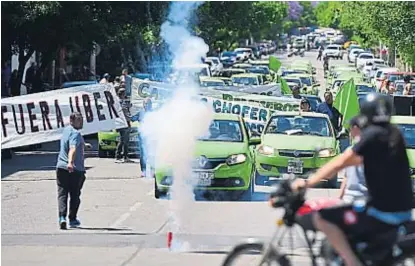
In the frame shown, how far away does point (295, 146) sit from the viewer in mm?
18156

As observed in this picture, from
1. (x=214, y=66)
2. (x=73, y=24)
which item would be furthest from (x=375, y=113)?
(x=214, y=66)

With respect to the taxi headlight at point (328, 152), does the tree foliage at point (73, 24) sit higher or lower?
higher

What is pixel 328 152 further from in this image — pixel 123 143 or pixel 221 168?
pixel 123 143

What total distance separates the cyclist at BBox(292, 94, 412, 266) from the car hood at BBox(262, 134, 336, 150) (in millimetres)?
11034

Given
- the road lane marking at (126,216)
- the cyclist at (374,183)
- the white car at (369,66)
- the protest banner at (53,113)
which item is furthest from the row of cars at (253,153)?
the white car at (369,66)

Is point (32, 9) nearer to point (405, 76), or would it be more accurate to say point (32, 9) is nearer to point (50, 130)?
point (50, 130)

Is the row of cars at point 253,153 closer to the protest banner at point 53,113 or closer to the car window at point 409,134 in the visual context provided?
the car window at point 409,134

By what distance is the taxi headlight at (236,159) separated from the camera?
16312 millimetres

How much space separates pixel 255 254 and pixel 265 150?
10.5 m

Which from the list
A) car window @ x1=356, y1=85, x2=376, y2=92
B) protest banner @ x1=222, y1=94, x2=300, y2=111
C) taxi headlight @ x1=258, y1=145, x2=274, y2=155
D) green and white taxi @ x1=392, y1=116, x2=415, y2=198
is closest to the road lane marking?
taxi headlight @ x1=258, y1=145, x2=274, y2=155

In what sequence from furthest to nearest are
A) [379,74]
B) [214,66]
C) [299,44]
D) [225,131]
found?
[299,44], [214,66], [379,74], [225,131]

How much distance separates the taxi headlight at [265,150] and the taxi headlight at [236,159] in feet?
5.37

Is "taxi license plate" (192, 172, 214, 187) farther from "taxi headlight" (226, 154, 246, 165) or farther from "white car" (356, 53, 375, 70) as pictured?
"white car" (356, 53, 375, 70)

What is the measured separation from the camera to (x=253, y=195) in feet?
56.2
